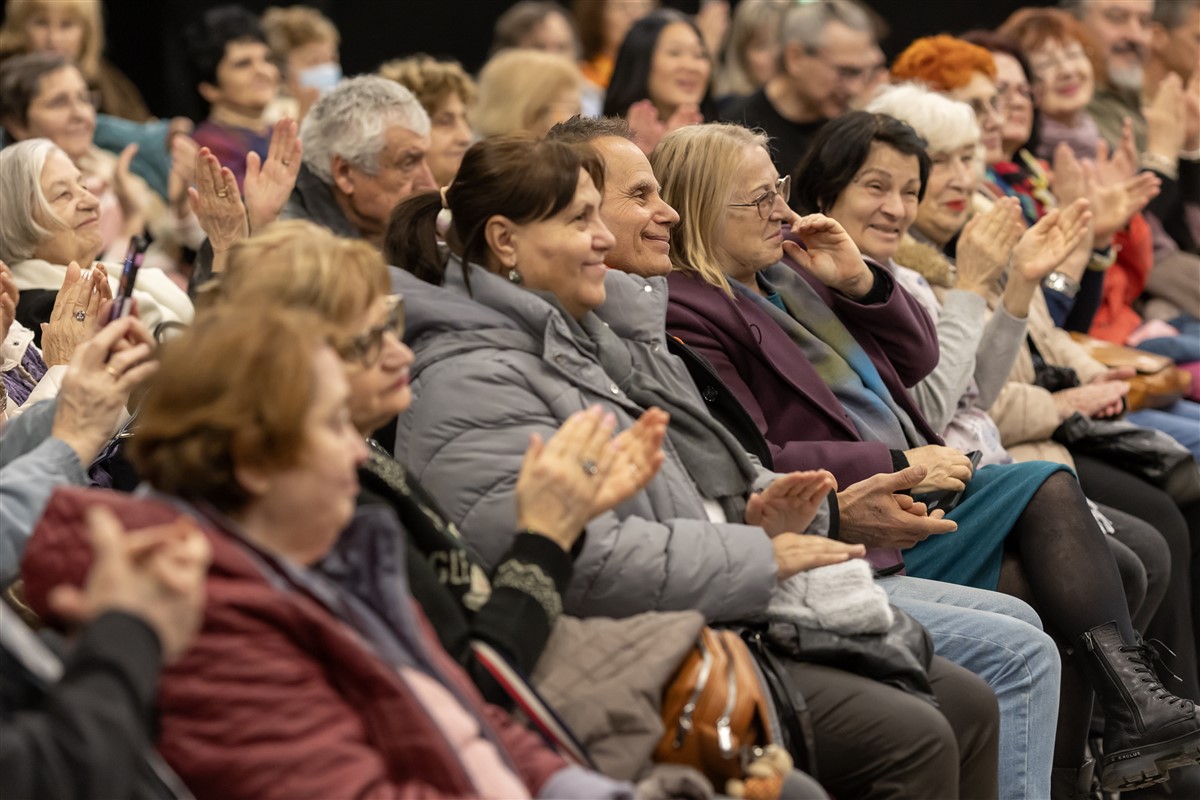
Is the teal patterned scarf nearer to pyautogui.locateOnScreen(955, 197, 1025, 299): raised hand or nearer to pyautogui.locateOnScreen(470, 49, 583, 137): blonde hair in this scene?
pyautogui.locateOnScreen(955, 197, 1025, 299): raised hand

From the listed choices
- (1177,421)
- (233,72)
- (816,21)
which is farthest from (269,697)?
(233,72)

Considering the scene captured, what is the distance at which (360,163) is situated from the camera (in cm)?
389

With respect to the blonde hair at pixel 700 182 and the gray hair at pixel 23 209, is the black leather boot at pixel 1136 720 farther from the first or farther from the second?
the gray hair at pixel 23 209

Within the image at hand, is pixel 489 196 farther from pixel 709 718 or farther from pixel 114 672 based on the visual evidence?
pixel 114 672

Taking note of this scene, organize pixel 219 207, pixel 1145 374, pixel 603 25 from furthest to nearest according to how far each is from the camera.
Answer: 1. pixel 603 25
2. pixel 1145 374
3. pixel 219 207

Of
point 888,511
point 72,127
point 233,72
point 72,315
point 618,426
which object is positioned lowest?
point 233,72

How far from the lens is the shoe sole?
2955 millimetres

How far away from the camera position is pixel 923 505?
2.96 m

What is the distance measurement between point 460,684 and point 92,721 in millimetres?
486

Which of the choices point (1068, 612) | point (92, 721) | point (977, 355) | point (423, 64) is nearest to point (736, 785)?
point (92, 721)

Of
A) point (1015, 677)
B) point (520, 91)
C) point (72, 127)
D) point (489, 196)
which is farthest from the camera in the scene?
point (520, 91)

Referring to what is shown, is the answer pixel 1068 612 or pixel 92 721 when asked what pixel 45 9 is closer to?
pixel 1068 612

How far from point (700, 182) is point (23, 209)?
1482 mm

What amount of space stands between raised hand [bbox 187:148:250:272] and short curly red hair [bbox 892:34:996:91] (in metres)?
2.38
